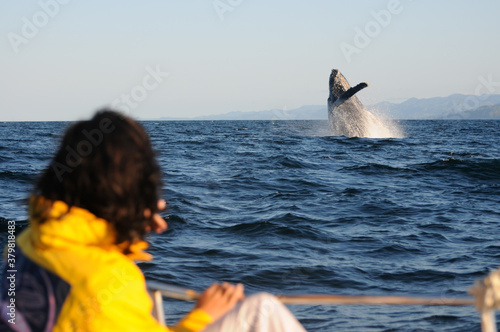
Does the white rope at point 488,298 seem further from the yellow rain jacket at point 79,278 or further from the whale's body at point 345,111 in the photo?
the whale's body at point 345,111

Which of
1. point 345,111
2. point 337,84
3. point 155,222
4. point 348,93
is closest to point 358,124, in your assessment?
point 345,111

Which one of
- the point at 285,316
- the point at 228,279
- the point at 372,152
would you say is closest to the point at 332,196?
the point at 228,279

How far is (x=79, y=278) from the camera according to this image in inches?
68.5

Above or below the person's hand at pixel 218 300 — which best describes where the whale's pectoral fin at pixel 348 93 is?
above

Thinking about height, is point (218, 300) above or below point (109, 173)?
below

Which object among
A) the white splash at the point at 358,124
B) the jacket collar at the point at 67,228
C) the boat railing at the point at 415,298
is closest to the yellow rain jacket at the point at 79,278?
the jacket collar at the point at 67,228

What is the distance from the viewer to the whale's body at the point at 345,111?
35656mm

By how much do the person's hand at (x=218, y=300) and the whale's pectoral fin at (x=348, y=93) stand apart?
96.4ft

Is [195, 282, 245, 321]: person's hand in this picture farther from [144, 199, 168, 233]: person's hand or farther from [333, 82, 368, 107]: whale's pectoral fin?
[333, 82, 368, 107]: whale's pectoral fin

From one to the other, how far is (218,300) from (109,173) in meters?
0.70

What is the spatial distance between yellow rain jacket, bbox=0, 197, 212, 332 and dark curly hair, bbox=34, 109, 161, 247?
0.05 m

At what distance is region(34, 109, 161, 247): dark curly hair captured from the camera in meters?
1.78

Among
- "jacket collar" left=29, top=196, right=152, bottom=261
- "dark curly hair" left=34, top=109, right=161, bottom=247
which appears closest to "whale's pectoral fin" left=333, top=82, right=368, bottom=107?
"dark curly hair" left=34, top=109, right=161, bottom=247

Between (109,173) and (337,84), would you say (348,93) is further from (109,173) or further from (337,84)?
(109,173)
